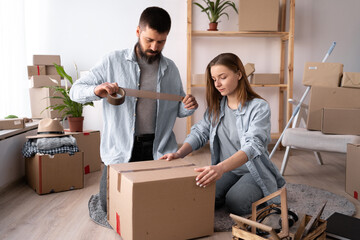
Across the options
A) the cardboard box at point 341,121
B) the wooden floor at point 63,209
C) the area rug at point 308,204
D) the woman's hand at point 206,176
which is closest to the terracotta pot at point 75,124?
the wooden floor at point 63,209

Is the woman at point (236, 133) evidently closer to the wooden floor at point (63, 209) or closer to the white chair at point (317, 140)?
the wooden floor at point (63, 209)

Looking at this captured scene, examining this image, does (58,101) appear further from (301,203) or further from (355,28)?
(355,28)

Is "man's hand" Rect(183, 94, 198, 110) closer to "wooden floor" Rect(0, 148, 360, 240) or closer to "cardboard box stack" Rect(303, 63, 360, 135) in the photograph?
"wooden floor" Rect(0, 148, 360, 240)

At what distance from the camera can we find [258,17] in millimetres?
3438

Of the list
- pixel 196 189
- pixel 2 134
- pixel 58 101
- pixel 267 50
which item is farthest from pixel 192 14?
pixel 196 189

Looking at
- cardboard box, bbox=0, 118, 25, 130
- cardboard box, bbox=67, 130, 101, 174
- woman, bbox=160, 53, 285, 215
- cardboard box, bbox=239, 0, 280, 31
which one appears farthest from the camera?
cardboard box, bbox=239, 0, 280, 31

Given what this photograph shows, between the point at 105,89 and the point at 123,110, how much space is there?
0.72 ft

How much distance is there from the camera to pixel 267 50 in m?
3.83

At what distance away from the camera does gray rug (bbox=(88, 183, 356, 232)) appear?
70.1 inches

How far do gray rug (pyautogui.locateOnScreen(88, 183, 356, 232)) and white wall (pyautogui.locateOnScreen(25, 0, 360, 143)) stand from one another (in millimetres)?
1535

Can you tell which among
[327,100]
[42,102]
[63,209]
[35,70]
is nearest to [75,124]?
[42,102]

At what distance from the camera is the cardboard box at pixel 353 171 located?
2.17 metres

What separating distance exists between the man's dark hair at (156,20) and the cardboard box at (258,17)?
193 cm

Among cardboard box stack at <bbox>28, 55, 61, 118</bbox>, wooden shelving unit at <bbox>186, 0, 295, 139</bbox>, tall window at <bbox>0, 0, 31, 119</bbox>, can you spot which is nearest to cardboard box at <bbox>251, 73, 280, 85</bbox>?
wooden shelving unit at <bbox>186, 0, 295, 139</bbox>
